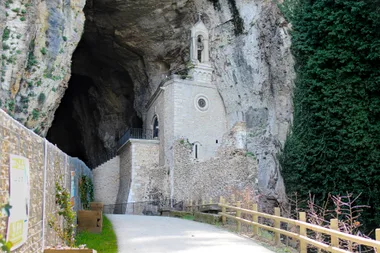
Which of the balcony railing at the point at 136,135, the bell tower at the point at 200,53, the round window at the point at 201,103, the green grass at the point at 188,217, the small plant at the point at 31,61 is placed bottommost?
the green grass at the point at 188,217

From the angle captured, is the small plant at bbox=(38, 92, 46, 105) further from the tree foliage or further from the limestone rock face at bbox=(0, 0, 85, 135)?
the tree foliage

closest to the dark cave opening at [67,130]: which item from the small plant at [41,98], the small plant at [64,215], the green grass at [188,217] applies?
the small plant at [41,98]

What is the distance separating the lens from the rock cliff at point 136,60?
17844 millimetres

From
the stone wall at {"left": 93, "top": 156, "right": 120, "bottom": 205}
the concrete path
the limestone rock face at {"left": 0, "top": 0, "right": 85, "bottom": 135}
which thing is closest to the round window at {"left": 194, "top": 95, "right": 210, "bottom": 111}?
the stone wall at {"left": 93, "top": 156, "right": 120, "bottom": 205}

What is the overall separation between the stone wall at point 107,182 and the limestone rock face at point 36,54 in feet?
33.7

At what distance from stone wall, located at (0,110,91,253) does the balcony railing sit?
20850 mm

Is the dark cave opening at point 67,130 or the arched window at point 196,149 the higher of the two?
the dark cave opening at point 67,130

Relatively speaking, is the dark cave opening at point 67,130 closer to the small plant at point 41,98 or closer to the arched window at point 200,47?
the arched window at point 200,47

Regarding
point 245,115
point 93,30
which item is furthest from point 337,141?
point 93,30

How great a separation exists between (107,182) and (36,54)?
532 inches

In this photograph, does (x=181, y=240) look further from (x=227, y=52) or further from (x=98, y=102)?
(x=98, y=102)

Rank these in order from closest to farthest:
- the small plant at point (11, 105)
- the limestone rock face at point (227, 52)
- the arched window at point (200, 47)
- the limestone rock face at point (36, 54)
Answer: the small plant at point (11, 105), the limestone rock face at point (36, 54), the limestone rock face at point (227, 52), the arched window at point (200, 47)

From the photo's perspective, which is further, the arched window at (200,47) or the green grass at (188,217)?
the arched window at (200,47)

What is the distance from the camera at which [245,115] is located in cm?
2473
